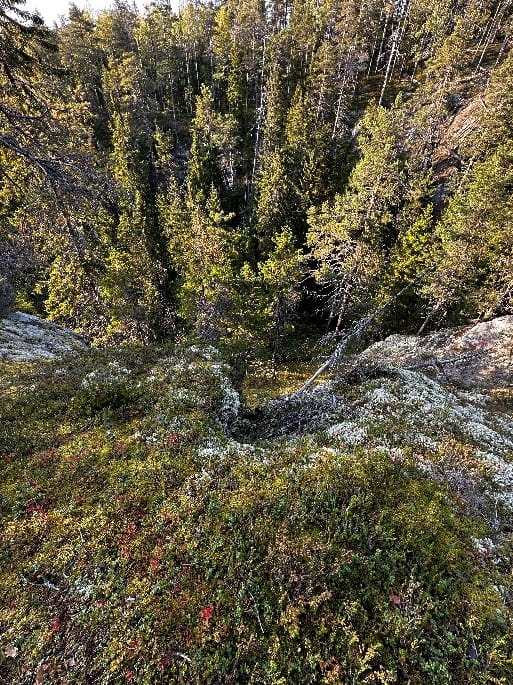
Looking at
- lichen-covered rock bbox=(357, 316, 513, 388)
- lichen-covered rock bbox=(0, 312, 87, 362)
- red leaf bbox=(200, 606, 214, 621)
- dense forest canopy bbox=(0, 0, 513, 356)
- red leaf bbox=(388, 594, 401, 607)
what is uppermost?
dense forest canopy bbox=(0, 0, 513, 356)

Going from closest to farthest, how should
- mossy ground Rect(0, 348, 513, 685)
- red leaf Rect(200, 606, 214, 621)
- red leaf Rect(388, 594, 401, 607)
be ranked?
mossy ground Rect(0, 348, 513, 685)
red leaf Rect(200, 606, 214, 621)
red leaf Rect(388, 594, 401, 607)

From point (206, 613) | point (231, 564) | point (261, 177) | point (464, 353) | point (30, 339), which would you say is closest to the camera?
point (206, 613)

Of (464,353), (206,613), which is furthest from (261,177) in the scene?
(206,613)

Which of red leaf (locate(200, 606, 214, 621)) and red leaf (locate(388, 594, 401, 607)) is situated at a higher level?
red leaf (locate(200, 606, 214, 621))

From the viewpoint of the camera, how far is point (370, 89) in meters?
61.7

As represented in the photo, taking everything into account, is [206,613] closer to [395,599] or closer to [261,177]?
[395,599]

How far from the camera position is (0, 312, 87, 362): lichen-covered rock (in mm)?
16250

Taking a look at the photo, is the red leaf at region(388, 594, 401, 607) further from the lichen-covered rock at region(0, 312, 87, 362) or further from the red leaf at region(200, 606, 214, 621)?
the lichen-covered rock at region(0, 312, 87, 362)

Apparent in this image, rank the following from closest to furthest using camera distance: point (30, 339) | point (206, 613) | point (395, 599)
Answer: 1. point (206, 613)
2. point (395, 599)
3. point (30, 339)

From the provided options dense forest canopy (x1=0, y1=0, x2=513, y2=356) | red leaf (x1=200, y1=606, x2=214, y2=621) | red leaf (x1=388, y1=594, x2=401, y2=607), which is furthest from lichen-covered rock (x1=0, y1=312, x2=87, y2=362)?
red leaf (x1=388, y1=594, x2=401, y2=607)

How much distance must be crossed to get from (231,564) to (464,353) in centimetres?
2395

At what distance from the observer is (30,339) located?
777 inches

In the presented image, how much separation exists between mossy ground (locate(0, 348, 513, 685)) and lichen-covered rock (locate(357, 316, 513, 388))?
1361 cm

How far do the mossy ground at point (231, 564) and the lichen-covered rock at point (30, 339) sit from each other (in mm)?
8070
